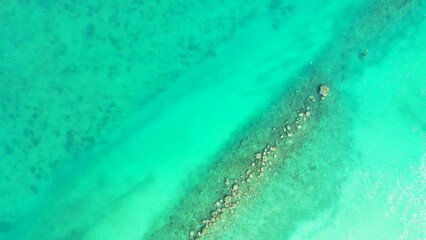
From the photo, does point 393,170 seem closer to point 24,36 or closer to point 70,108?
point 70,108

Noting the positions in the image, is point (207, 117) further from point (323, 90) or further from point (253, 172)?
point (323, 90)

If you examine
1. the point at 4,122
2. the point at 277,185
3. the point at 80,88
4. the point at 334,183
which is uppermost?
the point at 4,122

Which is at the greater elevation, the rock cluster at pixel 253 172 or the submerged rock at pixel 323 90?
the submerged rock at pixel 323 90

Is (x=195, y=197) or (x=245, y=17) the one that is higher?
(x=245, y=17)

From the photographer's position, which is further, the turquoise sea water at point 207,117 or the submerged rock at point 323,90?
the submerged rock at point 323,90

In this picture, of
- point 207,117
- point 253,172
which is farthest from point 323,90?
point 207,117

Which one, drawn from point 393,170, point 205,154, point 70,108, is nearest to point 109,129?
point 70,108
